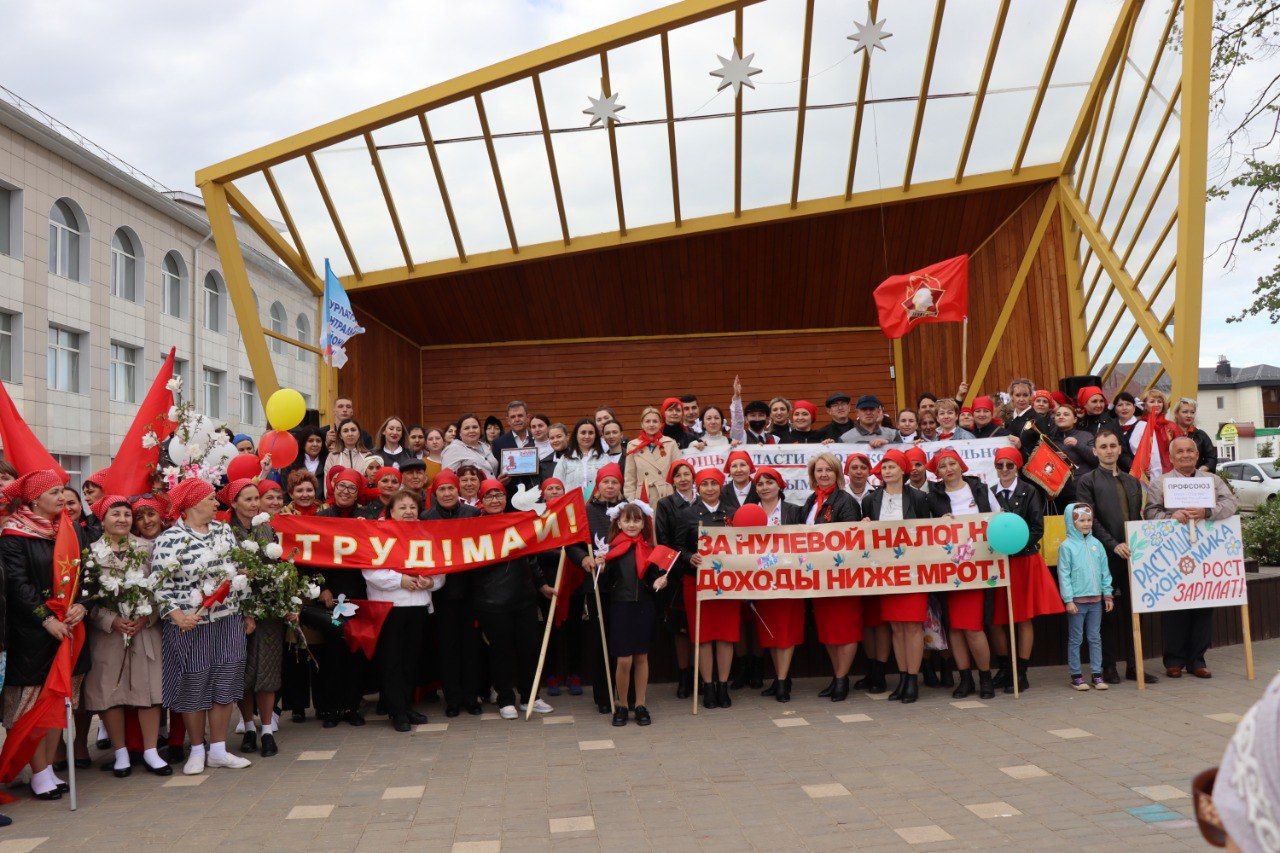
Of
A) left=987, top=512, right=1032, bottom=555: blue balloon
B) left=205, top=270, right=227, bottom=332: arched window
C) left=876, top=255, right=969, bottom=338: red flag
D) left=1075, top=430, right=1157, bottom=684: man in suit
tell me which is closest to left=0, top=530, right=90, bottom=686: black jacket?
left=987, top=512, right=1032, bottom=555: blue balloon

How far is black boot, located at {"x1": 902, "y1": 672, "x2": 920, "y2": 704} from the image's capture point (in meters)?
7.63

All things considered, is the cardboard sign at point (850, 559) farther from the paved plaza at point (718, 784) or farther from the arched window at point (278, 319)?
the arched window at point (278, 319)

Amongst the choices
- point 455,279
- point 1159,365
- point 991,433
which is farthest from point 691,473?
point 455,279

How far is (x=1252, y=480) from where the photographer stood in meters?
24.3

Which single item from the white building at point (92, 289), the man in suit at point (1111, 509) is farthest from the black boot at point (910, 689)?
the white building at point (92, 289)

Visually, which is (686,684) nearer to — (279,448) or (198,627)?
(198,627)

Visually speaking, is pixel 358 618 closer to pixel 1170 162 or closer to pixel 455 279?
pixel 455 279

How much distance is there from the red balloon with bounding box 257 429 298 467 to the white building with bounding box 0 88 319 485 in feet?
47.8

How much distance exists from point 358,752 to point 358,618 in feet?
3.63

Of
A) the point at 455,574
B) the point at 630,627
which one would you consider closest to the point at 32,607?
the point at 455,574

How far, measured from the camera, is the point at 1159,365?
12422mm

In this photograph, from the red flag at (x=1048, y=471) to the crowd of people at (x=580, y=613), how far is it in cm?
9

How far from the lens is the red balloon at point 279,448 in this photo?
8.90 metres

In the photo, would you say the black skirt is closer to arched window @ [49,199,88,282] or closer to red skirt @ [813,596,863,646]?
red skirt @ [813,596,863,646]
